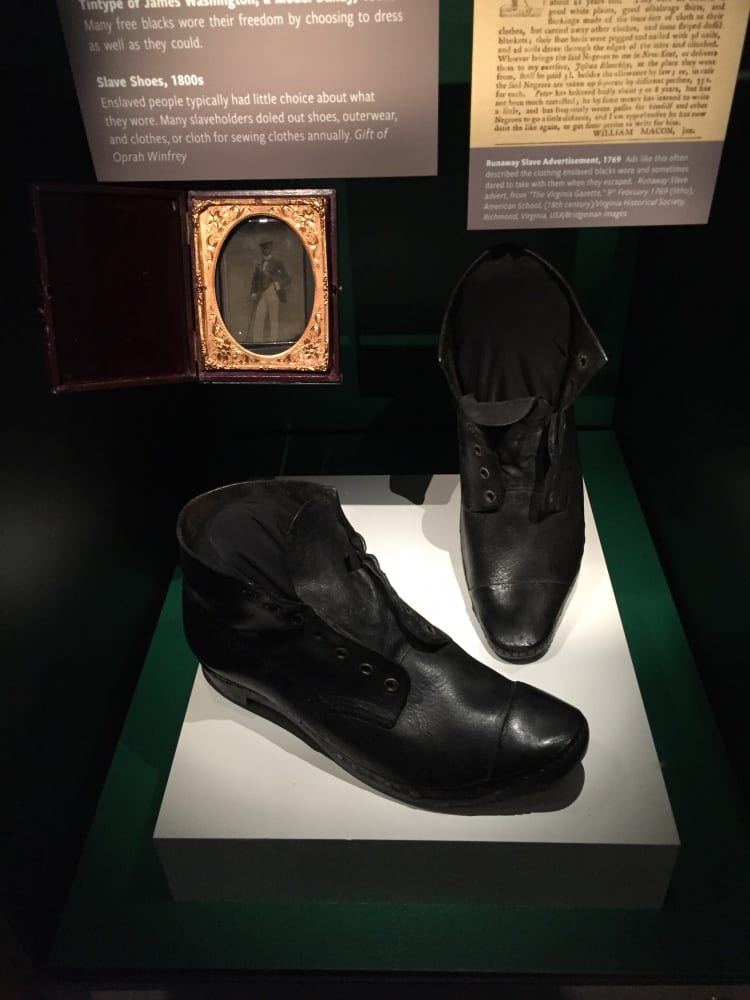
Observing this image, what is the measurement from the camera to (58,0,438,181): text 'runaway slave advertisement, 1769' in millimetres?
862

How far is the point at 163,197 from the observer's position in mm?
1067

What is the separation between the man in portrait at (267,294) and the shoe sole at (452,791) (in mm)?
449

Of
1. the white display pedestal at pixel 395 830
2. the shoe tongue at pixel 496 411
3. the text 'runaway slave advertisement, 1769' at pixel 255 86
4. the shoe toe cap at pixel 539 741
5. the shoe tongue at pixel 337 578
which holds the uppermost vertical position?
the text 'runaway slave advertisement, 1769' at pixel 255 86

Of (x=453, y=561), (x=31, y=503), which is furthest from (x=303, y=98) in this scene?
(x=453, y=561)

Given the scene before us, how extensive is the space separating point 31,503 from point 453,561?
1.97 feet

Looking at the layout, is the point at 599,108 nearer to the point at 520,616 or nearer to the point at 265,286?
the point at 265,286

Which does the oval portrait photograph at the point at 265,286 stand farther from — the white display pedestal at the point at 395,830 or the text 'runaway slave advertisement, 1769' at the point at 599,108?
the white display pedestal at the point at 395,830

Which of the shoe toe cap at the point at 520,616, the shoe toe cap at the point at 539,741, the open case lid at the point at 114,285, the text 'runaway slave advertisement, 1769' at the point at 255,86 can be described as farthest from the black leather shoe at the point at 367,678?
the text 'runaway slave advertisement, 1769' at the point at 255,86

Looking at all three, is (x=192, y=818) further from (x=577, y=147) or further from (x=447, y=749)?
(x=577, y=147)

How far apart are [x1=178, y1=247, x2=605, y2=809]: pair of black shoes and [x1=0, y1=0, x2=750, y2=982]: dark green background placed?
167 millimetres

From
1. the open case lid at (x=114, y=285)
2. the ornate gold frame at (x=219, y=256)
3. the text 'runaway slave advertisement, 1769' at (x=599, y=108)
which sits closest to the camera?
the text 'runaway slave advertisement, 1769' at (x=599, y=108)

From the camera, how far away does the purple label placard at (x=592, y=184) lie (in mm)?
941

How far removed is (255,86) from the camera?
2.96 ft

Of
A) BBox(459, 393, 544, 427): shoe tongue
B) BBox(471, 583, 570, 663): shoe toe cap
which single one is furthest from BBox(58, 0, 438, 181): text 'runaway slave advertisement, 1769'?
BBox(471, 583, 570, 663): shoe toe cap
